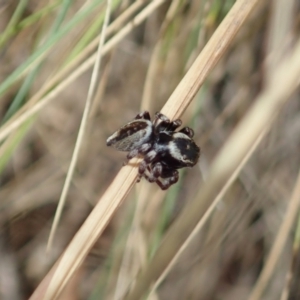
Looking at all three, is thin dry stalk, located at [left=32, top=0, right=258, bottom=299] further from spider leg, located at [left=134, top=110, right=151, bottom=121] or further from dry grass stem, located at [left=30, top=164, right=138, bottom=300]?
spider leg, located at [left=134, top=110, right=151, bottom=121]

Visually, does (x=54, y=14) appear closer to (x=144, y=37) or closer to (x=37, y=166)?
(x=144, y=37)

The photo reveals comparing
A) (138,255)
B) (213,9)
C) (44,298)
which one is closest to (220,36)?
(213,9)

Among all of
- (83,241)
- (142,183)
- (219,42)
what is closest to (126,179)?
(83,241)

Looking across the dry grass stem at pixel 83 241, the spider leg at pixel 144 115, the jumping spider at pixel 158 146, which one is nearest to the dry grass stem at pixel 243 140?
the dry grass stem at pixel 83 241

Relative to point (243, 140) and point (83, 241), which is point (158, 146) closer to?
point (83, 241)

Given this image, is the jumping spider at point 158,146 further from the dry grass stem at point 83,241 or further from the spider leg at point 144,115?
the dry grass stem at point 83,241

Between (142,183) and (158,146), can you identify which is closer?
(158,146)
